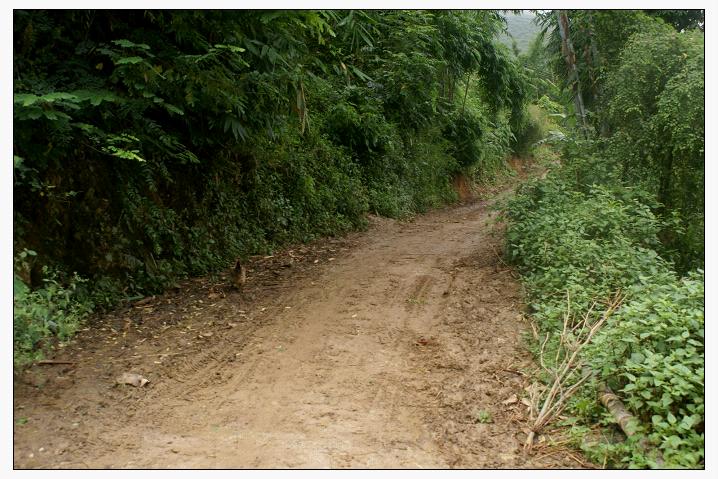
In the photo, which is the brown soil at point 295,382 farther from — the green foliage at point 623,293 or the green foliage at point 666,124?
the green foliage at point 666,124

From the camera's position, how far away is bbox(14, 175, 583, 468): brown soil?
3.79 m

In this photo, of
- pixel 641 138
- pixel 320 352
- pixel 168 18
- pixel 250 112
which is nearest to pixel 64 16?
pixel 168 18

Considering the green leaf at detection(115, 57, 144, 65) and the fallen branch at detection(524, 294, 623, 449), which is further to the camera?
the green leaf at detection(115, 57, 144, 65)

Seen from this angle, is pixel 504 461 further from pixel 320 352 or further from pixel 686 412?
pixel 320 352

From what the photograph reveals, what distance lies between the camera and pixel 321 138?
12914 mm

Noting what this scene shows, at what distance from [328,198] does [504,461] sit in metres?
8.55

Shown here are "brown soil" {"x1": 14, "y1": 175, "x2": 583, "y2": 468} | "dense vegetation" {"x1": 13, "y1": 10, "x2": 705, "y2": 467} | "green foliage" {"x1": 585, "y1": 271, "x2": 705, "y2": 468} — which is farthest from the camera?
"dense vegetation" {"x1": 13, "y1": 10, "x2": 705, "y2": 467}

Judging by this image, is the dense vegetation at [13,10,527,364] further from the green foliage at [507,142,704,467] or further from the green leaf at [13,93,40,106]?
the green foliage at [507,142,704,467]

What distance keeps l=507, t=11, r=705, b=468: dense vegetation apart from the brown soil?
20.3 inches

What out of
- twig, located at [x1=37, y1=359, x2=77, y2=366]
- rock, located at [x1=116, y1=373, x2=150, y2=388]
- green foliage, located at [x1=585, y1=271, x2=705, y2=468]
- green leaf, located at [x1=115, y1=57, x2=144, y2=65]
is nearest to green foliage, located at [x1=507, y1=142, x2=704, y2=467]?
green foliage, located at [x1=585, y1=271, x2=705, y2=468]

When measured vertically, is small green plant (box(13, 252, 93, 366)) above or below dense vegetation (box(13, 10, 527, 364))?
below

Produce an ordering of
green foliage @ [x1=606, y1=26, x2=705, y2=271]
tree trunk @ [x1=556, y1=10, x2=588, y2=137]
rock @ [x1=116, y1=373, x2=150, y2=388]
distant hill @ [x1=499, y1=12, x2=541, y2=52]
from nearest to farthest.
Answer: rock @ [x1=116, y1=373, x2=150, y2=388] → green foliage @ [x1=606, y1=26, x2=705, y2=271] → distant hill @ [x1=499, y1=12, x2=541, y2=52] → tree trunk @ [x1=556, y1=10, x2=588, y2=137]

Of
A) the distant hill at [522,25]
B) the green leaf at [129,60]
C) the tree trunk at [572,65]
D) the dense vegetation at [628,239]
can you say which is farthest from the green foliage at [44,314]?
the tree trunk at [572,65]

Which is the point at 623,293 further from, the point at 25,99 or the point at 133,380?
Result: the point at 25,99
